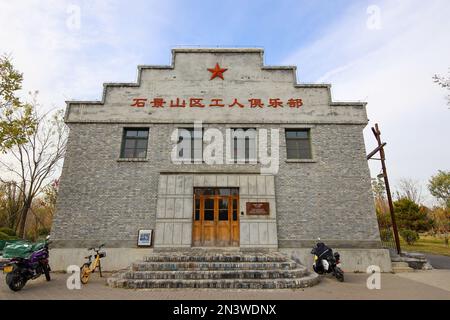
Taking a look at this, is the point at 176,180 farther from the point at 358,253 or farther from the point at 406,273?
the point at 406,273

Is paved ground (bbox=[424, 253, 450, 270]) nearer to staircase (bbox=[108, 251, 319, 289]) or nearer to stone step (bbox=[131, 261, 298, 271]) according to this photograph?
staircase (bbox=[108, 251, 319, 289])

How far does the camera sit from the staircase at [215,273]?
7.50 meters

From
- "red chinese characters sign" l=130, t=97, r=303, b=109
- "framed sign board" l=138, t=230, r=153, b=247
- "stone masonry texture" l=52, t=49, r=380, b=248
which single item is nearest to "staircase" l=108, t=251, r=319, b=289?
"framed sign board" l=138, t=230, r=153, b=247

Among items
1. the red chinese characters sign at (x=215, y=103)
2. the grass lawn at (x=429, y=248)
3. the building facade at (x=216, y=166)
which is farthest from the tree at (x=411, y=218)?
the red chinese characters sign at (x=215, y=103)

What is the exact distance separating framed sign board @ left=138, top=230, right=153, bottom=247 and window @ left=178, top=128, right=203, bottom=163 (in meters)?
3.86

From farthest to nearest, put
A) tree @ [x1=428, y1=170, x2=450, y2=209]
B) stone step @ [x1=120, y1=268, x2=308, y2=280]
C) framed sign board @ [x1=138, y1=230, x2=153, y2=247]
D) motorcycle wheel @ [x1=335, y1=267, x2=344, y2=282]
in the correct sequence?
1. tree @ [x1=428, y1=170, x2=450, y2=209]
2. framed sign board @ [x1=138, y1=230, x2=153, y2=247]
3. motorcycle wheel @ [x1=335, y1=267, x2=344, y2=282]
4. stone step @ [x1=120, y1=268, x2=308, y2=280]

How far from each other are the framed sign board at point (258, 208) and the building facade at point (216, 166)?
65 millimetres

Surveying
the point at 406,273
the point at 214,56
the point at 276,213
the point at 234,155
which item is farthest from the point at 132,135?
the point at 406,273

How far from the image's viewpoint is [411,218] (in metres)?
26.0

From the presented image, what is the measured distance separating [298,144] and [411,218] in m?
22.8

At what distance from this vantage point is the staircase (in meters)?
7.50

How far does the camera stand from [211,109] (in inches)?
494

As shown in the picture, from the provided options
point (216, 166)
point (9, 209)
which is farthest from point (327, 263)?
point (9, 209)

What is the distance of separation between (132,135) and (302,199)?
924cm
